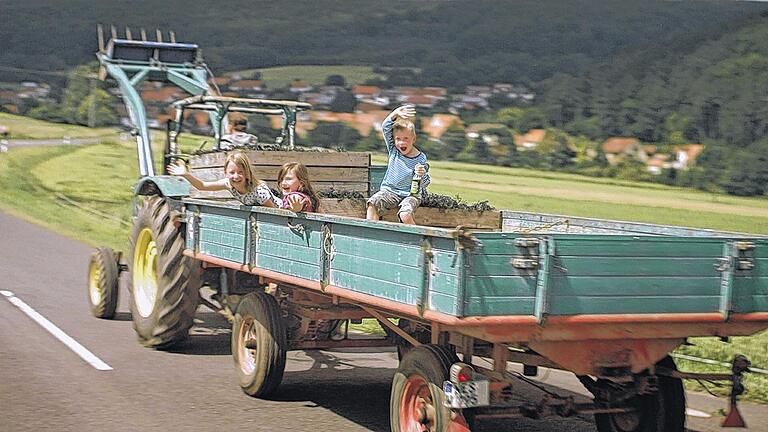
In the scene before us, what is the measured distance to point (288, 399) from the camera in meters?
8.93

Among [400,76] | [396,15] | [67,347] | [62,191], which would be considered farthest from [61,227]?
[396,15]

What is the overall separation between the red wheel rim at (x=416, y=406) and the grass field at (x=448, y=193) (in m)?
14.9

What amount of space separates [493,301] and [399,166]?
2.48 metres

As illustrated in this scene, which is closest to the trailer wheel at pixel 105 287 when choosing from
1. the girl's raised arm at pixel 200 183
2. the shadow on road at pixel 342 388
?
the shadow on road at pixel 342 388

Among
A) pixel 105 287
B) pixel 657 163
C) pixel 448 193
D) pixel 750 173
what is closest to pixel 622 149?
pixel 657 163

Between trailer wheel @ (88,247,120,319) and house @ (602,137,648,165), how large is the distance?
2332 cm

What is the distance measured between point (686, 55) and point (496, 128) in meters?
8.59

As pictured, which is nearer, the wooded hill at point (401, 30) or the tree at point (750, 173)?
the tree at point (750, 173)

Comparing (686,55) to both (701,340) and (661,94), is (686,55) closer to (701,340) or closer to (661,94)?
(661,94)

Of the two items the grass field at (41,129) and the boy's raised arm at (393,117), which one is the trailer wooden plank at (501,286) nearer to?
the boy's raised arm at (393,117)

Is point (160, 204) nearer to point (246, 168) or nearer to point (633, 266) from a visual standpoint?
point (246, 168)

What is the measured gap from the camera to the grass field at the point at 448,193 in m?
24.5

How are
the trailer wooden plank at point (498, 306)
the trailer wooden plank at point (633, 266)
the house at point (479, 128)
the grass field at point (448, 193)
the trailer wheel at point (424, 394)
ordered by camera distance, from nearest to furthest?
the trailer wooden plank at point (498, 306) → the trailer wooden plank at point (633, 266) → the trailer wheel at point (424, 394) → the grass field at point (448, 193) → the house at point (479, 128)

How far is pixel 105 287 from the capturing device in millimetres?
12484
